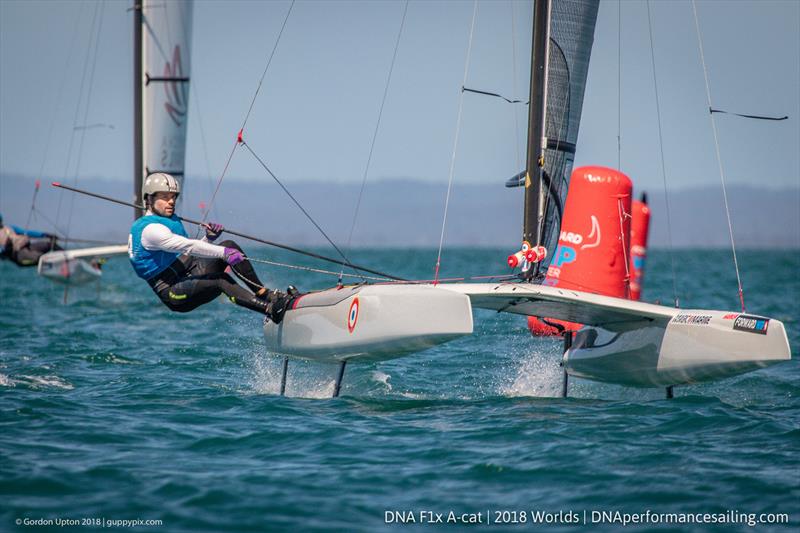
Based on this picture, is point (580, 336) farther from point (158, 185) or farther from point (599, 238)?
point (158, 185)

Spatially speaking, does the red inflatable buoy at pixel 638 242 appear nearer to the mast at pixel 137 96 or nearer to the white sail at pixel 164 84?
the white sail at pixel 164 84

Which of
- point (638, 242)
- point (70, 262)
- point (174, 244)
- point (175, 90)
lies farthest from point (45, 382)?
point (175, 90)

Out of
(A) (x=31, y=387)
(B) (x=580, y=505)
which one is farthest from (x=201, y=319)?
(B) (x=580, y=505)

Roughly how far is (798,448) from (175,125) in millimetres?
12986

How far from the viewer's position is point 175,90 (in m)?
16.2

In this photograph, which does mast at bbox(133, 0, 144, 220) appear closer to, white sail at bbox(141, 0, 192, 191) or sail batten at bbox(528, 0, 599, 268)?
white sail at bbox(141, 0, 192, 191)

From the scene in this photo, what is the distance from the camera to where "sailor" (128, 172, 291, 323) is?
6496mm

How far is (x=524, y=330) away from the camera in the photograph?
11266mm

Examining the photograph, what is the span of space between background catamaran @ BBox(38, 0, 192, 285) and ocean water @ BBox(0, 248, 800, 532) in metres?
7.88

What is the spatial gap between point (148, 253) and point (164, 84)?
10.1 metres

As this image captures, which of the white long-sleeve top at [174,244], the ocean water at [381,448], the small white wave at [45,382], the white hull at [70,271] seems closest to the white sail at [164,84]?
the white hull at [70,271]

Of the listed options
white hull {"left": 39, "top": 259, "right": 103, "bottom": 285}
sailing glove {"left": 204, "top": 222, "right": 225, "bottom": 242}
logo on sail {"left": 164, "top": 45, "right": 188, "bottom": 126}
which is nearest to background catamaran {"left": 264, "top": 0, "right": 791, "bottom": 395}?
sailing glove {"left": 204, "top": 222, "right": 225, "bottom": 242}

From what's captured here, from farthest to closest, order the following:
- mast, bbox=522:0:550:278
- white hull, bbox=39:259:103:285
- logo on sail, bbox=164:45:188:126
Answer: logo on sail, bbox=164:45:188:126
white hull, bbox=39:259:103:285
mast, bbox=522:0:550:278

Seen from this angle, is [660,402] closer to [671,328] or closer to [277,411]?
[671,328]
